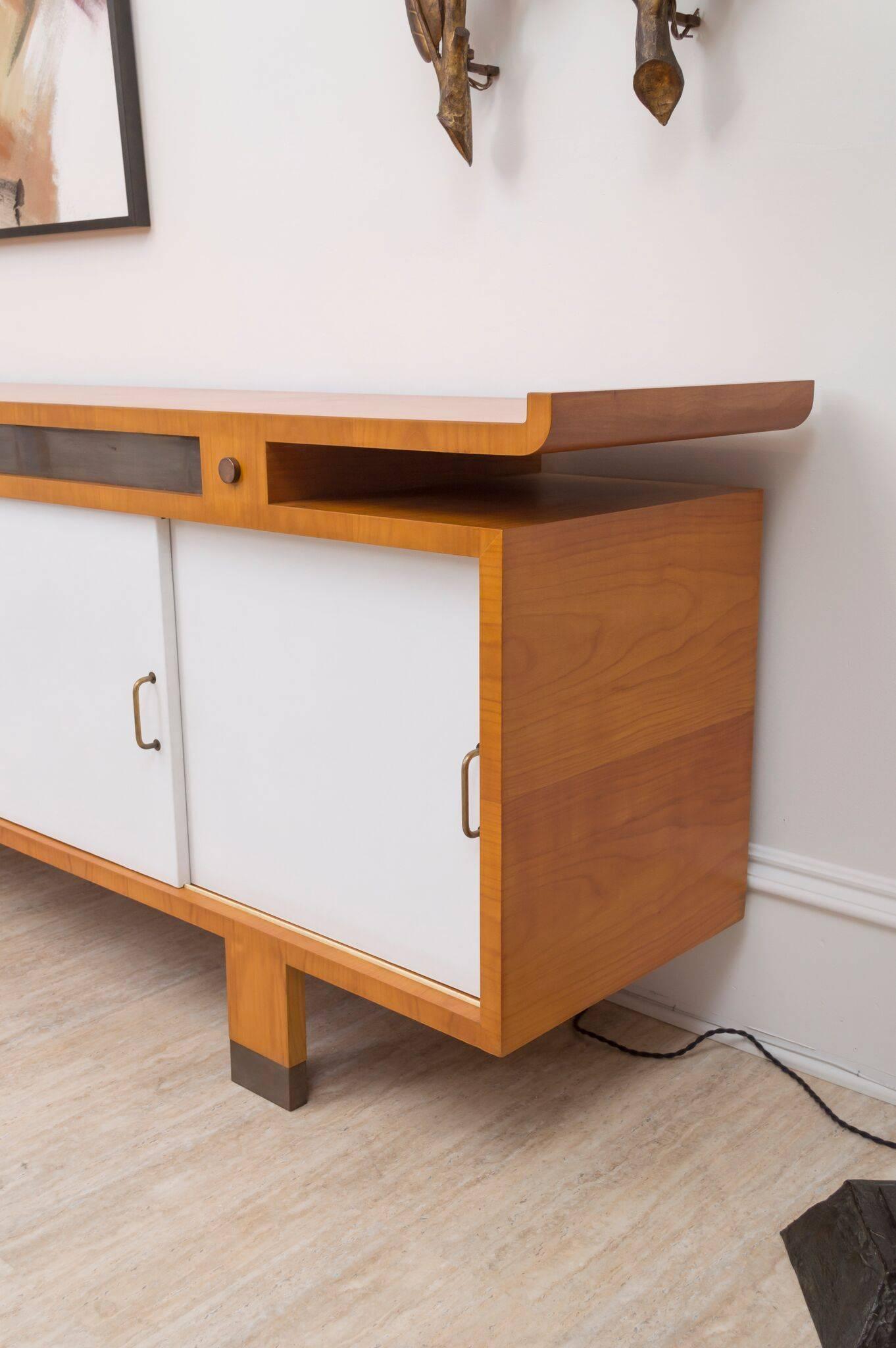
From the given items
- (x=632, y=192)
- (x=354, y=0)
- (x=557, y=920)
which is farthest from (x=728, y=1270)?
(x=354, y=0)

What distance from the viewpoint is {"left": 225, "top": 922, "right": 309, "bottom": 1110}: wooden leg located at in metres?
1.56

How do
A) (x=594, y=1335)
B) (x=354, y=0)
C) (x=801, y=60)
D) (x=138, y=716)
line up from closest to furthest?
1. (x=594, y=1335)
2. (x=801, y=60)
3. (x=138, y=716)
4. (x=354, y=0)

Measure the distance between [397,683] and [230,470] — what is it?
0.33m

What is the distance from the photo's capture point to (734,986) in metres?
1.74

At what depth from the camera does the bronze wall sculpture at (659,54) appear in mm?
1462

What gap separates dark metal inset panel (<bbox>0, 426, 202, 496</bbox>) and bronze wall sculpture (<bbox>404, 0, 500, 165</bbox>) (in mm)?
613

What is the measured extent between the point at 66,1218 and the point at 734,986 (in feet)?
3.03

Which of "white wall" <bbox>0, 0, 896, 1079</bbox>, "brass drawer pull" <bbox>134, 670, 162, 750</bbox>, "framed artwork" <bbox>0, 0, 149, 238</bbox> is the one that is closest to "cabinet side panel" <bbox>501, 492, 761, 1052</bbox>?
"white wall" <bbox>0, 0, 896, 1079</bbox>

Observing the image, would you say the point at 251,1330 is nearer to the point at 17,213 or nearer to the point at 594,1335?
the point at 594,1335

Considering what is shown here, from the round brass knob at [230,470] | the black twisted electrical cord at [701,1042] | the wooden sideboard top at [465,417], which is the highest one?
the wooden sideboard top at [465,417]

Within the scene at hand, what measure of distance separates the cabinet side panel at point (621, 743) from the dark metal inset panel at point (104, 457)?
1.71 feet

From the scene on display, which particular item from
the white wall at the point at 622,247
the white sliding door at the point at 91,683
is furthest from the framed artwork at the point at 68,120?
the white sliding door at the point at 91,683

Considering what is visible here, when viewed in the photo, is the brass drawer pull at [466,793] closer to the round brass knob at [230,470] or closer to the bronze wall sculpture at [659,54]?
the round brass knob at [230,470]

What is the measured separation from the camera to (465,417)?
1246 mm
